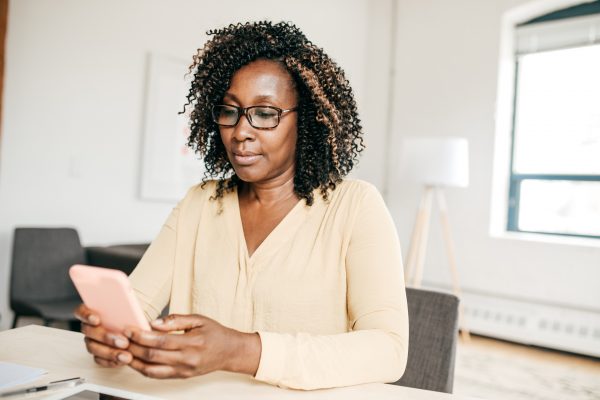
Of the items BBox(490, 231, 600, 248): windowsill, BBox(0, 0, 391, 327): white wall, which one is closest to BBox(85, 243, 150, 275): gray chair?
BBox(0, 0, 391, 327): white wall

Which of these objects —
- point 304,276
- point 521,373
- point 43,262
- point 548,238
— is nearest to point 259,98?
point 304,276

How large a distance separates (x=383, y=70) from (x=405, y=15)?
0.56 m

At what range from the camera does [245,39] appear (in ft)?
4.28

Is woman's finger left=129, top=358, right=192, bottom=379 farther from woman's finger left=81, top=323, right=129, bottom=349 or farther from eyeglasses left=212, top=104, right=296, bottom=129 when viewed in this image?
eyeglasses left=212, top=104, right=296, bottom=129

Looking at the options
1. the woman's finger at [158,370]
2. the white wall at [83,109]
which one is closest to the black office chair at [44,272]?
the white wall at [83,109]

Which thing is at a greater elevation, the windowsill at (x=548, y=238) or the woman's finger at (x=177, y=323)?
the windowsill at (x=548, y=238)

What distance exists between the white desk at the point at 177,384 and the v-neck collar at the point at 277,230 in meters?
0.32

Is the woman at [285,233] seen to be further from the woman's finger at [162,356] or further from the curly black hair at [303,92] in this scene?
the woman's finger at [162,356]

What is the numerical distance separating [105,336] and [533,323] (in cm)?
407

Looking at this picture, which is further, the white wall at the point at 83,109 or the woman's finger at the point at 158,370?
the white wall at the point at 83,109

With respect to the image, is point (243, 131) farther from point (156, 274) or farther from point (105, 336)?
point (105, 336)

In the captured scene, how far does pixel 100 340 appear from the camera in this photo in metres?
0.82

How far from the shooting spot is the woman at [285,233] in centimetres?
97

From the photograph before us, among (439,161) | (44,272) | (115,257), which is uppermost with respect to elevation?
(439,161)
